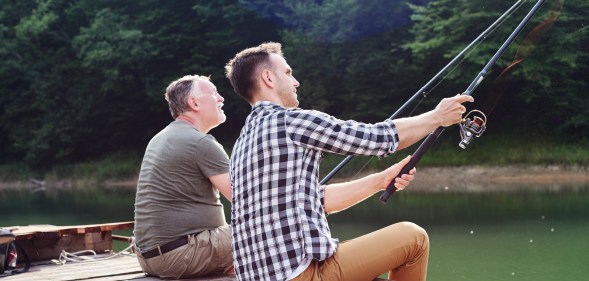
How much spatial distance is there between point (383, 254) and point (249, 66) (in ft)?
2.57

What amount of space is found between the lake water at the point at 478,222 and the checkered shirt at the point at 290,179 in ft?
15.7

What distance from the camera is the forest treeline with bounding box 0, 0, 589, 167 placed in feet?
71.9

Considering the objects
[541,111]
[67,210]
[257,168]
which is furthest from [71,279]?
[541,111]

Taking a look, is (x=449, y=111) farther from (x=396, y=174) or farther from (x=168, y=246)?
(x=168, y=246)

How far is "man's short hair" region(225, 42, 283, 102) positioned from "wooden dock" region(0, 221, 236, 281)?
5.26 feet

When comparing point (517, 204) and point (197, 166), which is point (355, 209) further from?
point (197, 166)

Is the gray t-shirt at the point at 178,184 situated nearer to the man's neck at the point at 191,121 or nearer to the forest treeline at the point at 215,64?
the man's neck at the point at 191,121

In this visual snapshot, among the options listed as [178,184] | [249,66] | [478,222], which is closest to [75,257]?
[178,184]

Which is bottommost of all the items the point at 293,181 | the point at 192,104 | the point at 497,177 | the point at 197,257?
the point at 497,177

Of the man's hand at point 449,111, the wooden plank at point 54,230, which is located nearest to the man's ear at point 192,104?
the man's hand at point 449,111

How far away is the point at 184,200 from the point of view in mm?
3871

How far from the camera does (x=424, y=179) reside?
20641 millimetres

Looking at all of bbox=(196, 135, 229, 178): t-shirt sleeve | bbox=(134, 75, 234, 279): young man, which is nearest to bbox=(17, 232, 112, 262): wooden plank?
bbox=(134, 75, 234, 279): young man

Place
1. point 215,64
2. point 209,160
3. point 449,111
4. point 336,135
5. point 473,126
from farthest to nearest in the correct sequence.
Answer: point 215,64
point 209,160
point 473,126
point 449,111
point 336,135
